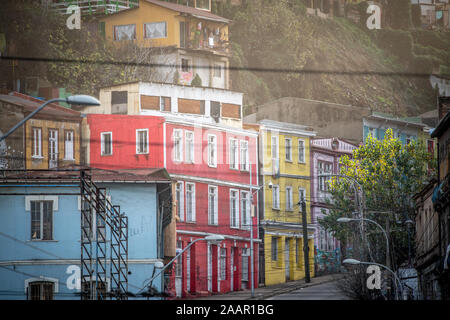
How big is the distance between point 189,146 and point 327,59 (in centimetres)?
1085

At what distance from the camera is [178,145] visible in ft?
176

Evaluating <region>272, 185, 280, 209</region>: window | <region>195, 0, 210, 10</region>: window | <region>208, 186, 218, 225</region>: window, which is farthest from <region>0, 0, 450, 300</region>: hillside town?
<region>195, 0, 210, 10</region>: window

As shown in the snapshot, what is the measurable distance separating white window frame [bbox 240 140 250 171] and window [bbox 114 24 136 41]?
31.6ft

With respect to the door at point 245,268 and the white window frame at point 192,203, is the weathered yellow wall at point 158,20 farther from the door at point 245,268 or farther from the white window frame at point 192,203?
the door at point 245,268

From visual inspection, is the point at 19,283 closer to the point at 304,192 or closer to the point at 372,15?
the point at 304,192

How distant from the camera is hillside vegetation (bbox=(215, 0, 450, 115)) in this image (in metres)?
57.6

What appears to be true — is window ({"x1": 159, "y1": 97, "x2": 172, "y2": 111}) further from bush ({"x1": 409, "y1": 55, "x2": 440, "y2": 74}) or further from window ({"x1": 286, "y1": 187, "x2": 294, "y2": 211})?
bush ({"x1": 409, "y1": 55, "x2": 440, "y2": 74})

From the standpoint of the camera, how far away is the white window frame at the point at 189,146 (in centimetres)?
5352

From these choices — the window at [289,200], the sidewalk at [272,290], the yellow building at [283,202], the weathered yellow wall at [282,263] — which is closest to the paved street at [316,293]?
the sidewalk at [272,290]

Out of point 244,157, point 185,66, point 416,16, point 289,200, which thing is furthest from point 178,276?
point 416,16

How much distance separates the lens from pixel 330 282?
53062mm

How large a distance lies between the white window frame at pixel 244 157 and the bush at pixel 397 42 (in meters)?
10.0

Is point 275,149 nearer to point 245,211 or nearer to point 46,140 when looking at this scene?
point 245,211
